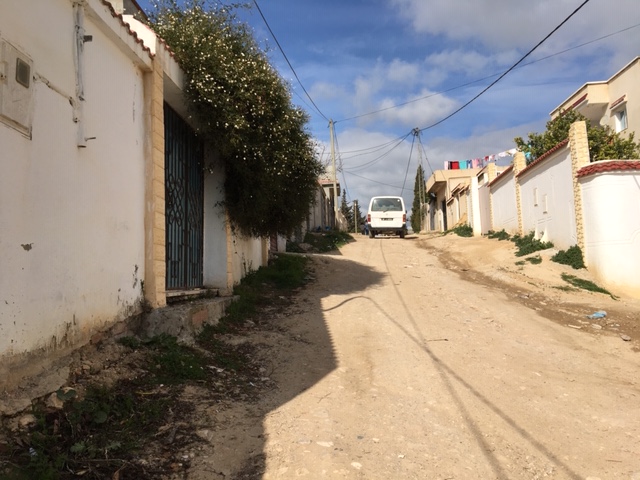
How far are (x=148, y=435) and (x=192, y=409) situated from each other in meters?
0.57

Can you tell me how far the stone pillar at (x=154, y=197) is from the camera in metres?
5.37

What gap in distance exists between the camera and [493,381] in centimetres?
508

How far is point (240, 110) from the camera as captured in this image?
22.7 ft

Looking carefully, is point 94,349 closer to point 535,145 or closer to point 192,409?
point 192,409

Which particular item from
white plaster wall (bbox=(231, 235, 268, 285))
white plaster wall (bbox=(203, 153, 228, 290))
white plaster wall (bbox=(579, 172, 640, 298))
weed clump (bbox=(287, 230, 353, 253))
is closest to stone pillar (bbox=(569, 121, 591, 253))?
white plaster wall (bbox=(579, 172, 640, 298))

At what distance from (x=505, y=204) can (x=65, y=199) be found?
15.5 m

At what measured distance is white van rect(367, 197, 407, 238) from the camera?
2195cm

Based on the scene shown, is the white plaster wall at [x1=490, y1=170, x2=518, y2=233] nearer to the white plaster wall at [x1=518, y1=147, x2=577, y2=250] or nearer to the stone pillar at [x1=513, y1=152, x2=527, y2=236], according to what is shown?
the stone pillar at [x1=513, y1=152, x2=527, y2=236]

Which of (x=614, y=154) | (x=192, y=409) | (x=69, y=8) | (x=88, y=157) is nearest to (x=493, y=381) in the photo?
(x=192, y=409)

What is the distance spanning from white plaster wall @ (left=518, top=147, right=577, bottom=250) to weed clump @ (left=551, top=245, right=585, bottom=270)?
0.76 feet

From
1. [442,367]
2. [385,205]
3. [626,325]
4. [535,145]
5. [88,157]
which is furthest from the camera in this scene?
[385,205]

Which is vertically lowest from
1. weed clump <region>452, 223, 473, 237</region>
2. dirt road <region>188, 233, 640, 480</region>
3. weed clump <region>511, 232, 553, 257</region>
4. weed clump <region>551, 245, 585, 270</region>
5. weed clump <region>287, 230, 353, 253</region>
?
dirt road <region>188, 233, 640, 480</region>

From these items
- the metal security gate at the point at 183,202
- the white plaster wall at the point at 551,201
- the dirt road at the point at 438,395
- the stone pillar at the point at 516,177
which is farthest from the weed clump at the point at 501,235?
the metal security gate at the point at 183,202

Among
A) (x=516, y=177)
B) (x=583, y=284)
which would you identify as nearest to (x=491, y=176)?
(x=516, y=177)
